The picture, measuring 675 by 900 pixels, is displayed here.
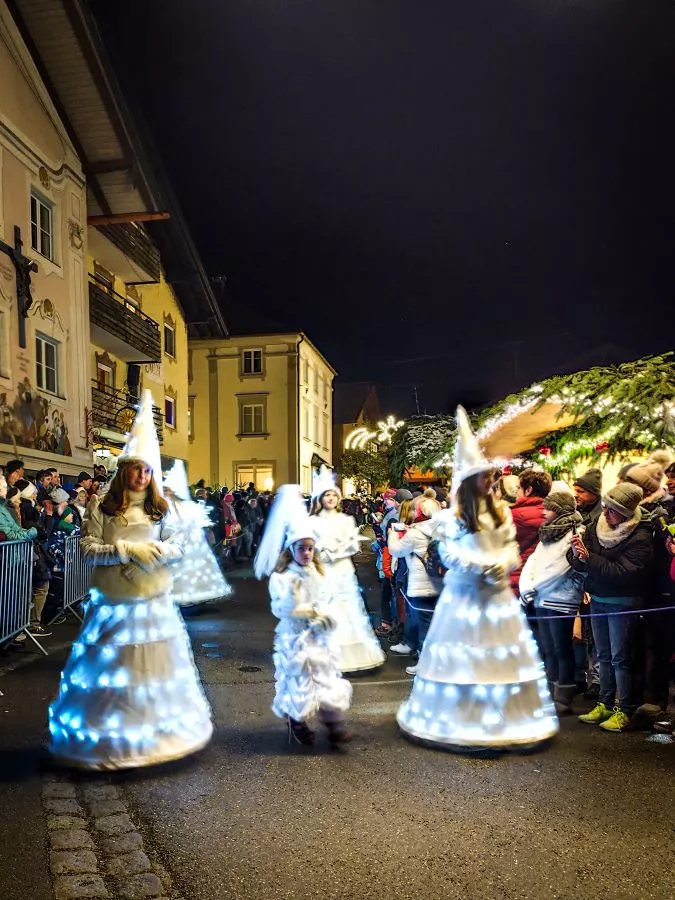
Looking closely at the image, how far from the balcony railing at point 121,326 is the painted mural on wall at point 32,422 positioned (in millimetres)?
4134

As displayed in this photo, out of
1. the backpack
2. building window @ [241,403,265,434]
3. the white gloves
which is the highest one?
building window @ [241,403,265,434]

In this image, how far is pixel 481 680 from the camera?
509 centimetres

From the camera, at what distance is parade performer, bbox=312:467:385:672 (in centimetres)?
773

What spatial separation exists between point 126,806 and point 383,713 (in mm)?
2605

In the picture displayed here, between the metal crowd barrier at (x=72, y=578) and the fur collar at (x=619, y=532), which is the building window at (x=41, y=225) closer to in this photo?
the metal crowd barrier at (x=72, y=578)

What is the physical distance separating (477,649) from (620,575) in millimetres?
1382

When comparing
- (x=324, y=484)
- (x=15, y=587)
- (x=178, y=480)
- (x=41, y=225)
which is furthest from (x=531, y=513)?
(x=41, y=225)

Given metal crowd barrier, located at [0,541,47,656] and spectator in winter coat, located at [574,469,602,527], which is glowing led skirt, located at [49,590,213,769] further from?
spectator in winter coat, located at [574,469,602,527]

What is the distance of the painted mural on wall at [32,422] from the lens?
14695 mm

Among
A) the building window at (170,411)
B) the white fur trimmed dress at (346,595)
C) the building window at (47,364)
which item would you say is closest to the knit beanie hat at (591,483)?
the white fur trimmed dress at (346,595)

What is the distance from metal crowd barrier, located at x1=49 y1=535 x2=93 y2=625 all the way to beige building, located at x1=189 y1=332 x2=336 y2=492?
30.3 metres

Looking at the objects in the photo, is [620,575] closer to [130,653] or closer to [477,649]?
[477,649]

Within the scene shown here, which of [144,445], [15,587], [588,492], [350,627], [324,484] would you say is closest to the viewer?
[144,445]

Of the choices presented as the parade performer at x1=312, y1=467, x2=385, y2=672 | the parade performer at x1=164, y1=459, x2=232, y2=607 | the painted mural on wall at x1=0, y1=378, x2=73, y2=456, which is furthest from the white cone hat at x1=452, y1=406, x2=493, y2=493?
the painted mural on wall at x1=0, y1=378, x2=73, y2=456
